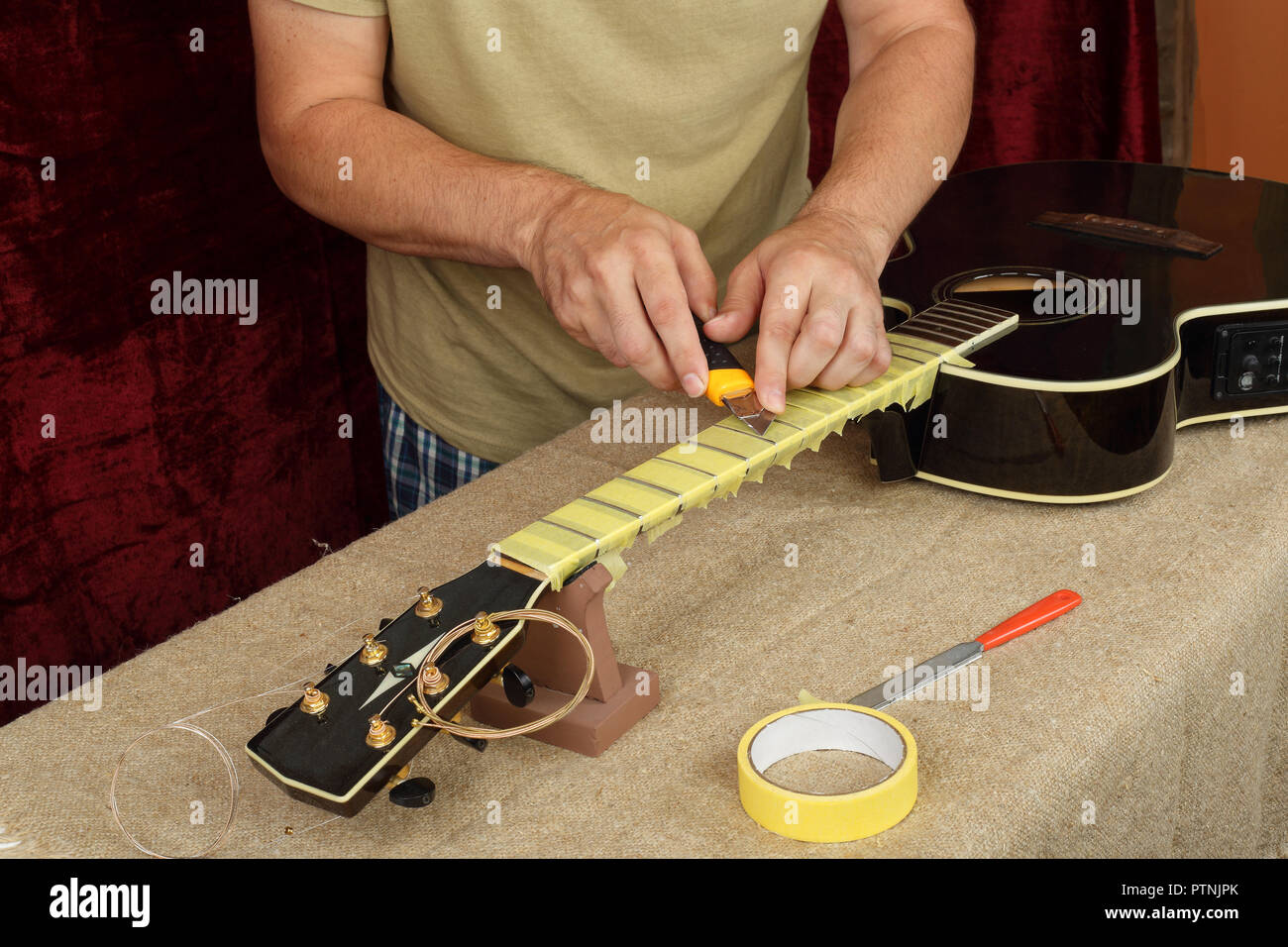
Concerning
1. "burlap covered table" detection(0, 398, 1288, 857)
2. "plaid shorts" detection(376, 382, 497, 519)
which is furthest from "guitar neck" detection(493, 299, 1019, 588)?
"plaid shorts" detection(376, 382, 497, 519)

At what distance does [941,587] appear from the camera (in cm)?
98

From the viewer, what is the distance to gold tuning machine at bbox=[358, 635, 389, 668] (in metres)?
0.76

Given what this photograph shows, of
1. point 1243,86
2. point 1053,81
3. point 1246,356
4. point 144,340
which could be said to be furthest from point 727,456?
point 1243,86

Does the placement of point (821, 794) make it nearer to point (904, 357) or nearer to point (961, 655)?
point (961, 655)

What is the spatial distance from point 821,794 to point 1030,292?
2.24 feet

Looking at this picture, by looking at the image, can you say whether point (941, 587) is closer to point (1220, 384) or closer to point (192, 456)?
point (1220, 384)

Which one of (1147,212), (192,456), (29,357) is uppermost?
(1147,212)

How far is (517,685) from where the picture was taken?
31.9 inches

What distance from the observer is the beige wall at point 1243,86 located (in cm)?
248

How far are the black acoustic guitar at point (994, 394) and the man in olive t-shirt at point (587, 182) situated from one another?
84mm

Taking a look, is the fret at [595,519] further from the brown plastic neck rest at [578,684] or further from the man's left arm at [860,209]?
the man's left arm at [860,209]

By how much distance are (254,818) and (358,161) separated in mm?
652

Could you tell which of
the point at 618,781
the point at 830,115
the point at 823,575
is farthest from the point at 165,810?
the point at 830,115

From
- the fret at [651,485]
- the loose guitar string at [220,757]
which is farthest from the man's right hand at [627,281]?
the loose guitar string at [220,757]
